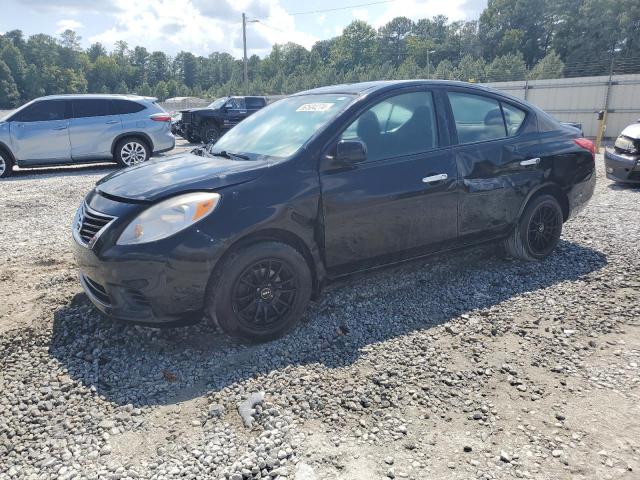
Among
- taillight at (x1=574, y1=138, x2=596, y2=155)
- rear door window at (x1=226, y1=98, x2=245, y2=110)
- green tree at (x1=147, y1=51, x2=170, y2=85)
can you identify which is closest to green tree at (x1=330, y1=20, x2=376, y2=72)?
green tree at (x1=147, y1=51, x2=170, y2=85)

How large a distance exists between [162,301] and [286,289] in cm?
83

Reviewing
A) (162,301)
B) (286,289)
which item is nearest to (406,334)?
(286,289)

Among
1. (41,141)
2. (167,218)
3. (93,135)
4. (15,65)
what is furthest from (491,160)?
(15,65)

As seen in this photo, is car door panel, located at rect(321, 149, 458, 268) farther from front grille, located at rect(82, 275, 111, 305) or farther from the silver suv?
the silver suv

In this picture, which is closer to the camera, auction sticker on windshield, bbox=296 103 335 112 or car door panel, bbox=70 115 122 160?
auction sticker on windshield, bbox=296 103 335 112

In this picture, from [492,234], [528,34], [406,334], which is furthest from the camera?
[528,34]

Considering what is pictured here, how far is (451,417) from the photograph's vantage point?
271 centimetres

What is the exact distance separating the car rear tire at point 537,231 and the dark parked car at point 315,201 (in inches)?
0.5

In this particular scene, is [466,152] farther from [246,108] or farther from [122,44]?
[122,44]

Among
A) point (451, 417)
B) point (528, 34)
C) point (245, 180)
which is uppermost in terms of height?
point (528, 34)

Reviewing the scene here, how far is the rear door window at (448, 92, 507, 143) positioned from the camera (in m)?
4.28

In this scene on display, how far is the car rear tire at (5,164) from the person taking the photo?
10969 millimetres

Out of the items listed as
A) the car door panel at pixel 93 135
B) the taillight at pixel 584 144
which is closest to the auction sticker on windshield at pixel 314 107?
the taillight at pixel 584 144

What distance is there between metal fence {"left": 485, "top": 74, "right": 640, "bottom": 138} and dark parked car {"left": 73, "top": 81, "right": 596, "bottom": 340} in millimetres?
15138
